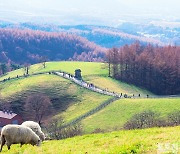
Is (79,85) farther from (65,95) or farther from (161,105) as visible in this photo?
(161,105)

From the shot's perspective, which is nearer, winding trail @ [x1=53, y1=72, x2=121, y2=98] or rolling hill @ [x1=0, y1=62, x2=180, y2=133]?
rolling hill @ [x1=0, y1=62, x2=180, y2=133]

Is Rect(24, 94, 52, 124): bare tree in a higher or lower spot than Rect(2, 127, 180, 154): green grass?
lower

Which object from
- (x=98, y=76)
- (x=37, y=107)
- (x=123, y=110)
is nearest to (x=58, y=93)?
(x=37, y=107)

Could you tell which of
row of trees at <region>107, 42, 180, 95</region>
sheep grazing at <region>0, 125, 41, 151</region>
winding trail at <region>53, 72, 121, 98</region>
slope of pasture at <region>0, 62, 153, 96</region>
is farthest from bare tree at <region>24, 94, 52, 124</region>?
sheep grazing at <region>0, 125, 41, 151</region>

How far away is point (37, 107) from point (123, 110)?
71.8ft

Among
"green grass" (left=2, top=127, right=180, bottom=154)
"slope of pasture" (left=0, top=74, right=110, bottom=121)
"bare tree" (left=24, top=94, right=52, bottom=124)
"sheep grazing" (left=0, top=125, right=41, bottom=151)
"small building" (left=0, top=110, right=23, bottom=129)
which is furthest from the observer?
"bare tree" (left=24, top=94, right=52, bottom=124)

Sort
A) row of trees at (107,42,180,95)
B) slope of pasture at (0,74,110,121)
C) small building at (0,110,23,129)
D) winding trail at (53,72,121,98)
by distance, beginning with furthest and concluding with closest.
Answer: row of trees at (107,42,180,95) < winding trail at (53,72,121,98) < slope of pasture at (0,74,110,121) < small building at (0,110,23,129)

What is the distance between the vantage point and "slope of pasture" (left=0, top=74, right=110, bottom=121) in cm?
9006

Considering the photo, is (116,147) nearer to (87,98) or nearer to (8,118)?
(8,118)

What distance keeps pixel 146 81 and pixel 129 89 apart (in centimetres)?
1188

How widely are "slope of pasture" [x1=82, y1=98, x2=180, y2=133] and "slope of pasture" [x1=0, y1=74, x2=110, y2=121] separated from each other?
19.5 feet

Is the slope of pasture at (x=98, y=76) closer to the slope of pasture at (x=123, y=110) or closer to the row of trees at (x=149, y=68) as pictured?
the row of trees at (x=149, y=68)

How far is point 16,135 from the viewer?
66.2 feet

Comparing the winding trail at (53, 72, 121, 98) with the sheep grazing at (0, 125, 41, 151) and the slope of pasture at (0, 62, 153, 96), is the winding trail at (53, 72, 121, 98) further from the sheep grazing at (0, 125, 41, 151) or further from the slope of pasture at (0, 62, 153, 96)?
the sheep grazing at (0, 125, 41, 151)
